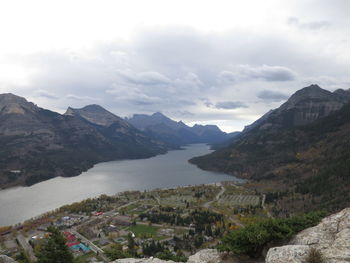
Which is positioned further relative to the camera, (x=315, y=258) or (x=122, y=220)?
(x=122, y=220)

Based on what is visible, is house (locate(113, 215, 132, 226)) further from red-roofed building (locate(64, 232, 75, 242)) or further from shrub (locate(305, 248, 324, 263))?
shrub (locate(305, 248, 324, 263))

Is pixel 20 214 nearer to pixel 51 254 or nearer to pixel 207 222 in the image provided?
pixel 207 222

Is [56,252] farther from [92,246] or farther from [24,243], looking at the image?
[24,243]

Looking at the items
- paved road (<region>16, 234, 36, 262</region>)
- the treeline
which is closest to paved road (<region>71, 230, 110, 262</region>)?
paved road (<region>16, 234, 36, 262</region>)

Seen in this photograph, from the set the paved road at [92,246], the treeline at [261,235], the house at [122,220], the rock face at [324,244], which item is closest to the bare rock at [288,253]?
the rock face at [324,244]

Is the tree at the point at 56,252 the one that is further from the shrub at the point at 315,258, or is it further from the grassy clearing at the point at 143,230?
the grassy clearing at the point at 143,230

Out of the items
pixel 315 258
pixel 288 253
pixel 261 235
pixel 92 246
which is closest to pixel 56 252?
pixel 261 235
